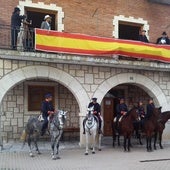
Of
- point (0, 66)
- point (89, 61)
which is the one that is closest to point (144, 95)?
point (89, 61)

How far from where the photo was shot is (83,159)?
1111 centimetres

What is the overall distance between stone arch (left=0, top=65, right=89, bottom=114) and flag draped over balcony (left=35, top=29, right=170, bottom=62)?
0.86m

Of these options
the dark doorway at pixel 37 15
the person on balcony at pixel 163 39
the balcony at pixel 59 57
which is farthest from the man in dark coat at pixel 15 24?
the person on balcony at pixel 163 39

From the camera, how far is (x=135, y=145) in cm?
1448

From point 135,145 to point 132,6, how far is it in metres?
7.02

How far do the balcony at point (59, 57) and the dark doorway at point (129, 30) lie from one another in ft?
9.04

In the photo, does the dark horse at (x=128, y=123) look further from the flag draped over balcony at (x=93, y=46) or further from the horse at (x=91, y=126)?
the flag draped over balcony at (x=93, y=46)

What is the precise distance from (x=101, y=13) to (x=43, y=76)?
500 centimetres

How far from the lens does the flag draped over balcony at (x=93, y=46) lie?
41.5 feet

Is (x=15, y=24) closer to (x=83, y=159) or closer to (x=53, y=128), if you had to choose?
(x=53, y=128)

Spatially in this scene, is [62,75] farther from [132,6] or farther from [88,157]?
[132,6]

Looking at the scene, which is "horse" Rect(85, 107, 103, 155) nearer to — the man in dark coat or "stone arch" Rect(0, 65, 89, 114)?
"stone arch" Rect(0, 65, 89, 114)

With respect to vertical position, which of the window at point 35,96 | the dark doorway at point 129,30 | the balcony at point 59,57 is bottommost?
the window at point 35,96

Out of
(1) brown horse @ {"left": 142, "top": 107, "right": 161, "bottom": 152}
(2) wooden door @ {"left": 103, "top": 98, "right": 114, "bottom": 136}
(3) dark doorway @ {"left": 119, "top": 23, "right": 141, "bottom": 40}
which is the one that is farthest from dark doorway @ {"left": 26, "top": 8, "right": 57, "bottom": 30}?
(1) brown horse @ {"left": 142, "top": 107, "right": 161, "bottom": 152}
